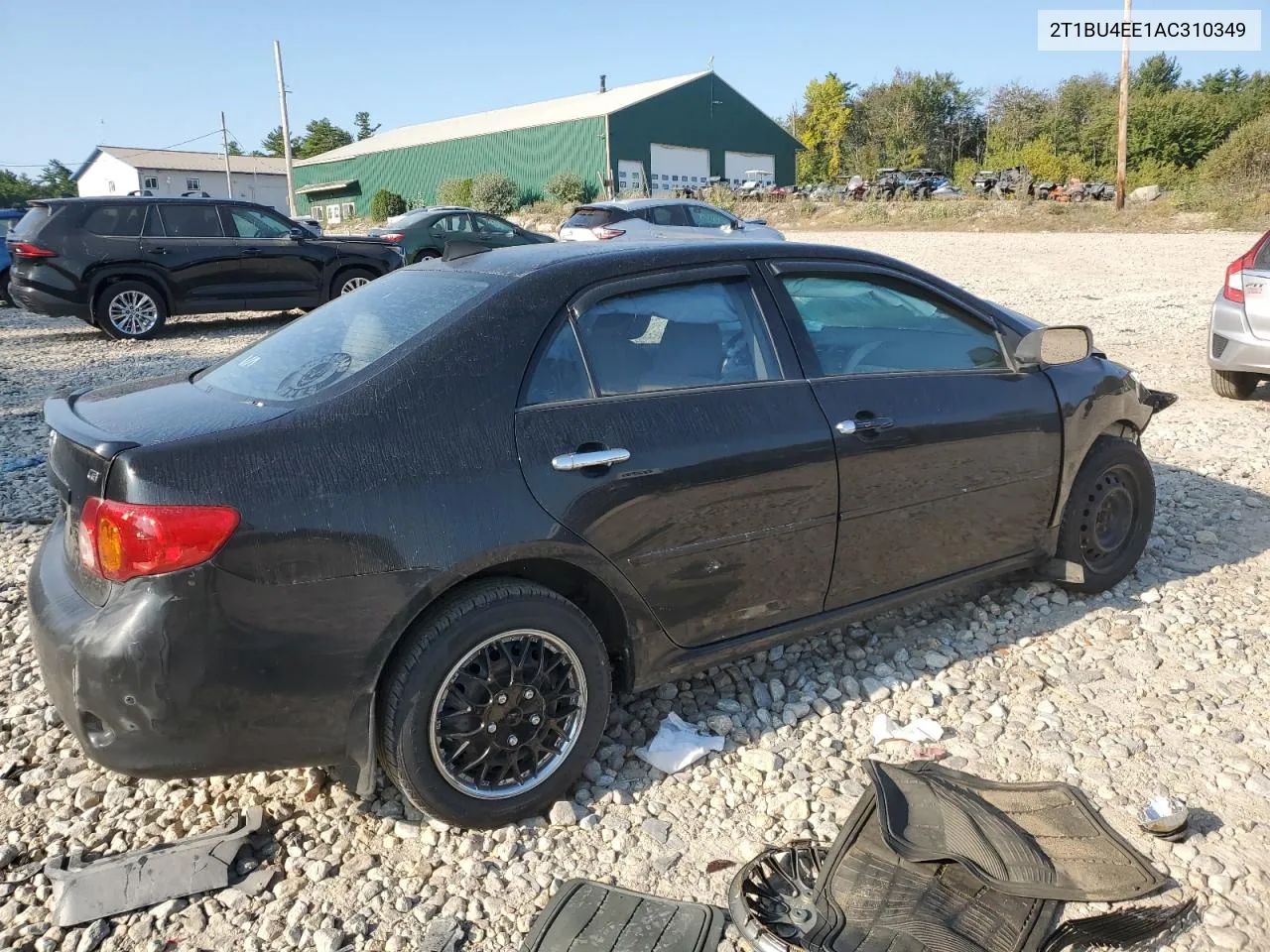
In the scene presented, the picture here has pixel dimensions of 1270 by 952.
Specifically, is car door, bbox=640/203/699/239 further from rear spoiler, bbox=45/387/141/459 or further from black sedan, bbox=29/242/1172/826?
rear spoiler, bbox=45/387/141/459

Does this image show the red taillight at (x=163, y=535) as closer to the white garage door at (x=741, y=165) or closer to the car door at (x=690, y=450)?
the car door at (x=690, y=450)

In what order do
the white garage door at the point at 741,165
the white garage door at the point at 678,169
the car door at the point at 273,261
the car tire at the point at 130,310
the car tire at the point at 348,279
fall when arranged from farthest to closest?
the white garage door at the point at 741,165 < the white garage door at the point at 678,169 < the car tire at the point at 348,279 < the car door at the point at 273,261 < the car tire at the point at 130,310

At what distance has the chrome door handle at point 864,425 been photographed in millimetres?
3389

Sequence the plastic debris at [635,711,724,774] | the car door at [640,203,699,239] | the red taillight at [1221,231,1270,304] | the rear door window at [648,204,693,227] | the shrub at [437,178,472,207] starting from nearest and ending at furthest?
the plastic debris at [635,711,724,774] < the red taillight at [1221,231,1270,304] < the car door at [640,203,699,239] < the rear door window at [648,204,693,227] < the shrub at [437,178,472,207]

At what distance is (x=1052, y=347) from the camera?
13.0 feet

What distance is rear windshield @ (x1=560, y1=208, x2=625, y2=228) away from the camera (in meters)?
18.4

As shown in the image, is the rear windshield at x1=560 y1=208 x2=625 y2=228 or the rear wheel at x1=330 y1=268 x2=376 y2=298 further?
the rear windshield at x1=560 y1=208 x2=625 y2=228

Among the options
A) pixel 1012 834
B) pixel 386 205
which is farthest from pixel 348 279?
pixel 386 205

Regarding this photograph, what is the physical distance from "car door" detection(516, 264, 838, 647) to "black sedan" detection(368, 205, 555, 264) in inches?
588

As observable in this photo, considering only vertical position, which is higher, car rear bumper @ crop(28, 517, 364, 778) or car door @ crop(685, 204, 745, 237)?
car door @ crop(685, 204, 745, 237)

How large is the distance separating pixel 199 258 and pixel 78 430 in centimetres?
1078

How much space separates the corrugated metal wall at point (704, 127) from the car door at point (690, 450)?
45.9 m

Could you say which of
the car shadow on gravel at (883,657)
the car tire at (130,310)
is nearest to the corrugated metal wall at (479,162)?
the car tire at (130,310)

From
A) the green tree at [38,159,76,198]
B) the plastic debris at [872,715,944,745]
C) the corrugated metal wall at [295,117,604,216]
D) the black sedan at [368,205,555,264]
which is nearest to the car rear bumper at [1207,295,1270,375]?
the plastic debris at [872,715,944,745]
